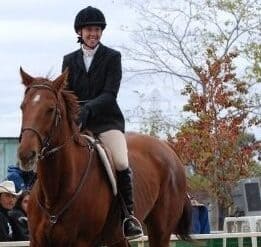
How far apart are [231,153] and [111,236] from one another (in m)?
18.5

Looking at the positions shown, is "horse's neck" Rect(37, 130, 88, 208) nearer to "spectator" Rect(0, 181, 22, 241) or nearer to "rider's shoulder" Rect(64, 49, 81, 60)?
"rider's shoulder" Rect(64, 49, 81, 60)

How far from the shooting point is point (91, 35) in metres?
8.70

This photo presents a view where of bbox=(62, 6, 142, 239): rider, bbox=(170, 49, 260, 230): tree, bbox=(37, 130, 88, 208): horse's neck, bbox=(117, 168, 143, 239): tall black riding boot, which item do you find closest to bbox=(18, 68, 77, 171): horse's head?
bbox=(37, 130, 88, 208): horse's neck

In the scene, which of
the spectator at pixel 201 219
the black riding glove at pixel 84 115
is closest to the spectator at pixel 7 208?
the black riding glove at pixel 84 115

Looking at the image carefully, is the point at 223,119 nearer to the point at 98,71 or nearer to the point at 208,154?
the point at 208,154

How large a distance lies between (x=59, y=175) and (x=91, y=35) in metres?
1.68

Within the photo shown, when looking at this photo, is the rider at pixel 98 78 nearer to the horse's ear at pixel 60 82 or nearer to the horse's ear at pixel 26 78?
the horse's ear at pixel 60 82

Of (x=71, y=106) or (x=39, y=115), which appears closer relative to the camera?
(x=39, y=115)

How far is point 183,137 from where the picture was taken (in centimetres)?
2752

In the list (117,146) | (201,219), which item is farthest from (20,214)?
(201,219)

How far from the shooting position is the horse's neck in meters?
7.83

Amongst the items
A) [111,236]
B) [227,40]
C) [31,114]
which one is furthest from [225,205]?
[31,114]

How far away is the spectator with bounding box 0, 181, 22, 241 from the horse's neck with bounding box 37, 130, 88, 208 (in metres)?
2.88

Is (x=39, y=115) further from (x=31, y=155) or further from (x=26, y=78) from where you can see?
(x=26, y=78)
